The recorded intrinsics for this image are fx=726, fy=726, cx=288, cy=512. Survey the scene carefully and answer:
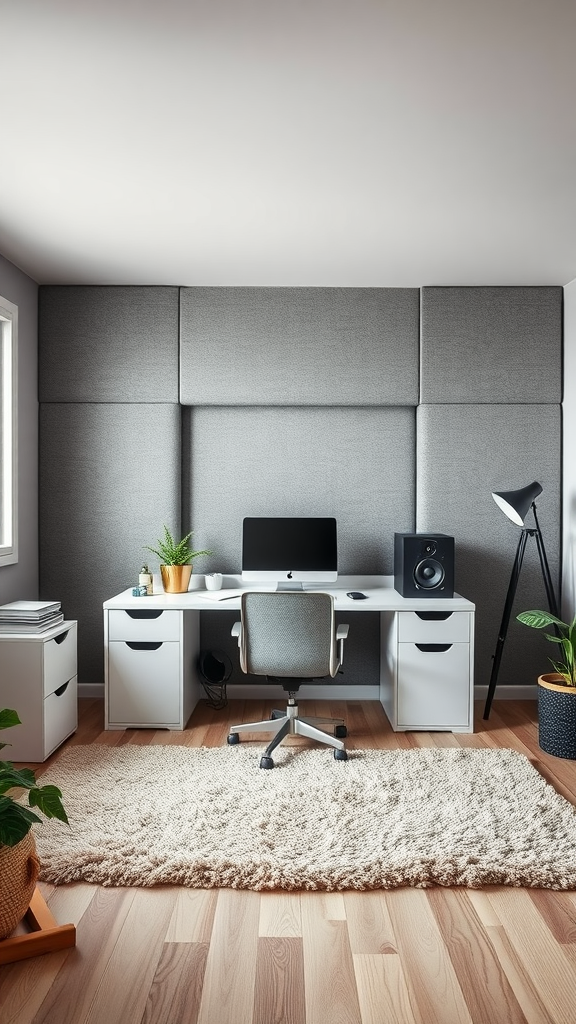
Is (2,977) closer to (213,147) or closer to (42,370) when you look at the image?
(213,147)

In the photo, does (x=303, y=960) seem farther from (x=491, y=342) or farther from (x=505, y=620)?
(x=491, y=342)

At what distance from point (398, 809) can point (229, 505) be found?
2233 mm

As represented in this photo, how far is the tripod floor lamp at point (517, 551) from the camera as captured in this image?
13.2 feet

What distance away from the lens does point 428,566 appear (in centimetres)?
402

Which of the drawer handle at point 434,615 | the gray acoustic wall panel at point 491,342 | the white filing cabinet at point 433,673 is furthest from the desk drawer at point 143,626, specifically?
the gray acoustic wall panel at point 491,342

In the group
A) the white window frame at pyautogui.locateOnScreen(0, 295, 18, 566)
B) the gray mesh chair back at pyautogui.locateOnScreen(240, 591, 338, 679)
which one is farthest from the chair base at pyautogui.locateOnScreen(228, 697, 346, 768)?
the white window frame at pyautogui.locateOnScreen(0, 295, 18, 566)

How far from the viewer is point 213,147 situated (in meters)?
2.67

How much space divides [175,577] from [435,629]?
149 cm

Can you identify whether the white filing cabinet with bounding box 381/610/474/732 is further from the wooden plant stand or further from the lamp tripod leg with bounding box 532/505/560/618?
the wooden plant stand

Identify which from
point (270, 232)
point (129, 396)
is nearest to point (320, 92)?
point (270, 232)

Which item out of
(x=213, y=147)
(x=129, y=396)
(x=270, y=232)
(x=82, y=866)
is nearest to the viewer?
(x=82, y=866)

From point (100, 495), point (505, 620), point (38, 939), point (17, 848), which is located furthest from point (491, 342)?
point (38, 939)

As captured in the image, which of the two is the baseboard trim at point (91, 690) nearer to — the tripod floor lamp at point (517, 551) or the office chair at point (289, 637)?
the office chair at point (289, 637)

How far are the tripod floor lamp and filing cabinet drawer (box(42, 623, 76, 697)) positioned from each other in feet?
7.64
